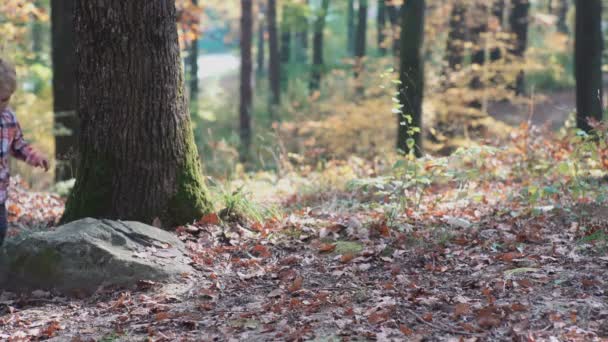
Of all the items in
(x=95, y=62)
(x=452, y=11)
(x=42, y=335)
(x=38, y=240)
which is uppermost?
(x=452, y=11)

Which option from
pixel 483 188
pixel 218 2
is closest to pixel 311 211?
pixel 483 188

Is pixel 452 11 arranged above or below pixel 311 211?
above

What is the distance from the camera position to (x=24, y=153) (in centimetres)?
514

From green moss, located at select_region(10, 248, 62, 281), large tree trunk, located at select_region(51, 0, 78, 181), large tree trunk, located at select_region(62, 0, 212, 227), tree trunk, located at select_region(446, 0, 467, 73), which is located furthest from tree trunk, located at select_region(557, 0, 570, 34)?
green moss, located at select_region(10, 248, 62, 281)

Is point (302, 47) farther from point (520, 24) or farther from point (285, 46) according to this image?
point (520, 24)

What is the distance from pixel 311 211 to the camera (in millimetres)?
7070

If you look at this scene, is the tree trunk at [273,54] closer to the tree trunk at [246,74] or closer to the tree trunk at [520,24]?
the tree trunk at [246,74]

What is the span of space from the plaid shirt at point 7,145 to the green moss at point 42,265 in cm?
58

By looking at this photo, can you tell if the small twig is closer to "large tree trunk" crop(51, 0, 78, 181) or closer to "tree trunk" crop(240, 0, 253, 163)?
"large tree trunk" crop(51, 0, 78, 181)

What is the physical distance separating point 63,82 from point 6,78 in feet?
19.0

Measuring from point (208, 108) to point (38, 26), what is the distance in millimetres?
7199

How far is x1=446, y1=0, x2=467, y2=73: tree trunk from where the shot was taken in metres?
15.7

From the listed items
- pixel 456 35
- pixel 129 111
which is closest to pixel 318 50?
pixel 456 35

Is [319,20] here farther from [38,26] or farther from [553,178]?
[553,178]
